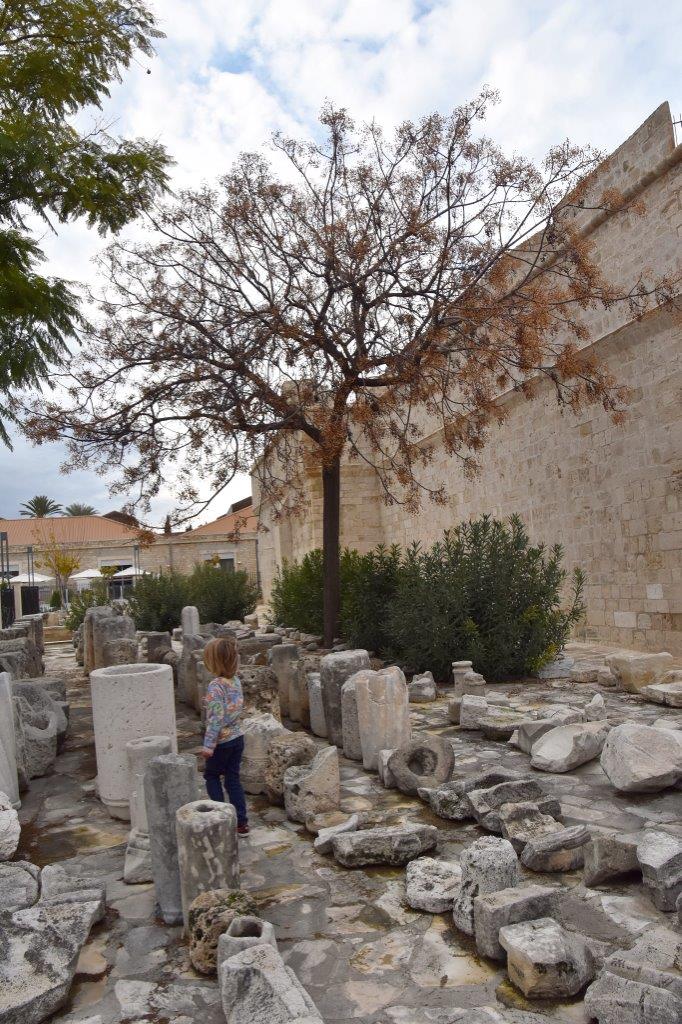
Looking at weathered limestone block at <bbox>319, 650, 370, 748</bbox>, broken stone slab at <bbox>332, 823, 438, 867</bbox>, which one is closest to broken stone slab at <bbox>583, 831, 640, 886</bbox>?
broken stone slab at <bbox>332, 823, 438, 867</bbox>

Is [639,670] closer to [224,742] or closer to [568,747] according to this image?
[568,747]

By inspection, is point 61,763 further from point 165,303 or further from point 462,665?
point 165,303

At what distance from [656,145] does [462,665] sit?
22.8ft

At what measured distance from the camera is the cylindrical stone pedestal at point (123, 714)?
503 centimetres

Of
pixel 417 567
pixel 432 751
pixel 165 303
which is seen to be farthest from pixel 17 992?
pixel 165 303

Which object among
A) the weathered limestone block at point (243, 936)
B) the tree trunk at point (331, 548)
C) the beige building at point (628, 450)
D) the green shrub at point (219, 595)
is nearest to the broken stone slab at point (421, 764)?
the weathered limestone block at point (243, 936)

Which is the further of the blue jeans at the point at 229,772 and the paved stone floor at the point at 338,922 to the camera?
the blue jeans at the point at 229,772

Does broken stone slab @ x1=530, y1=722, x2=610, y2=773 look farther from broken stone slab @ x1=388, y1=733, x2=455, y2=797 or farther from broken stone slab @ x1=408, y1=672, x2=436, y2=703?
broken stone slab @ x1=408, y1=672, x2=436, y2=703

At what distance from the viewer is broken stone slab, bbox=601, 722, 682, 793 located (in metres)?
4.33

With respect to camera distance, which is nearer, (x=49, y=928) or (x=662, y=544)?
(x=49, y=928)

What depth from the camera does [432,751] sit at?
497 centimetres

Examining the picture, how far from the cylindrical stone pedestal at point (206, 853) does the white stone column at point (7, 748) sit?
2.25 metres

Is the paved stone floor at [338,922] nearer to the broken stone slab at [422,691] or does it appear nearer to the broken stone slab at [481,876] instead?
the broken stone slab at [481,876]

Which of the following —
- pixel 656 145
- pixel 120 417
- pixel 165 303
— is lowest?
pixel 120 417
